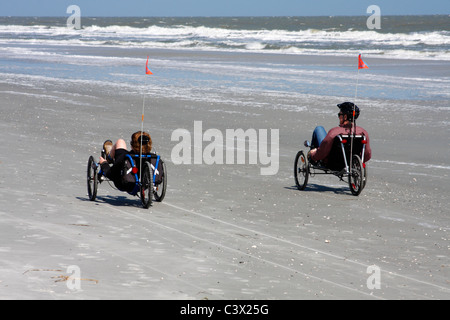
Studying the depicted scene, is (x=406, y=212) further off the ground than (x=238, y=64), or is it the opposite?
(x=238, y=64)

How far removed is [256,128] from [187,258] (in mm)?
9760

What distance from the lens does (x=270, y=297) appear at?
15.9 ft

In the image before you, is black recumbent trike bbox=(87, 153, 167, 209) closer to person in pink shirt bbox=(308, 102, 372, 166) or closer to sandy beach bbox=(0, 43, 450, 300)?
sandy beach bbox=(0, 43, 450, 300)

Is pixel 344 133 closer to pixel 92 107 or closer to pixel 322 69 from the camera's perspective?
pixel 92 107

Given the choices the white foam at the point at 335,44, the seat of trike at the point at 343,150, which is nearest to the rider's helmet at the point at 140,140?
the seat of trike at the point at 343,150

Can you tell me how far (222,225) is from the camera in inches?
288

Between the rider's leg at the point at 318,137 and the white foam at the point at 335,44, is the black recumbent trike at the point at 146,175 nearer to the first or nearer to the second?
the rider's leg at the point at 318,137

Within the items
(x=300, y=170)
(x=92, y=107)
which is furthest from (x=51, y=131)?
(x=300, y=170)

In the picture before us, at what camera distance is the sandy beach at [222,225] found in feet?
16.7

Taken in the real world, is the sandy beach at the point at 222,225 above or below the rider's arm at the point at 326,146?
below

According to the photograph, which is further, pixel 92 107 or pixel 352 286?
pixel 92 107

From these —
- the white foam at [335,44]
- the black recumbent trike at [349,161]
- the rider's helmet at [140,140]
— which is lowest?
the black recumbent trike at [349,161]

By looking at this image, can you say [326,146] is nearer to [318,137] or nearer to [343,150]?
[343,150]

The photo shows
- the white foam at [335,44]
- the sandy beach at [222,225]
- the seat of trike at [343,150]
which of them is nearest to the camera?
the sandy beach at [222,225]
